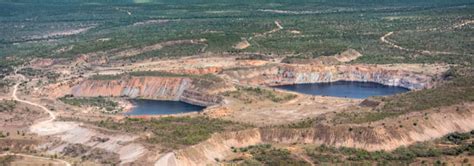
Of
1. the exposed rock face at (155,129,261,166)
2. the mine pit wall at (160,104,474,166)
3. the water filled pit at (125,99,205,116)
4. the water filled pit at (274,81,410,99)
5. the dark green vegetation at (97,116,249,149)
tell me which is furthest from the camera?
the water filled pit at (274,81,410,99)

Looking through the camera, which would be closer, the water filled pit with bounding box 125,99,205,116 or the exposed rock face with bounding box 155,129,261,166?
the exposed rock face with bounding box 155,129,261,166

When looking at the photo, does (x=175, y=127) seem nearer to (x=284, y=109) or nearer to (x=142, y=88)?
(x=284, y=109)

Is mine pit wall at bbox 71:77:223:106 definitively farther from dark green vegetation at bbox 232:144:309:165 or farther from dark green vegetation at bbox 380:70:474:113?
dark green vegetation at bbox 232:144:309:165

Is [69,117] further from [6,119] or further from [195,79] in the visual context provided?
[195,79]

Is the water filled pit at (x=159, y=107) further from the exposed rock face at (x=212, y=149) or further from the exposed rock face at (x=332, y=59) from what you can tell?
the exposed rock face at (x=332, y=59)

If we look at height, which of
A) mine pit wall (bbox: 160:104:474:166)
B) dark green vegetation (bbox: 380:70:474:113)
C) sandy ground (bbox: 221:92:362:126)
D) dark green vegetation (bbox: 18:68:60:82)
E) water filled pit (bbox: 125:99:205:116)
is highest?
dark green vegetation (bbox: 380:70:474:113)

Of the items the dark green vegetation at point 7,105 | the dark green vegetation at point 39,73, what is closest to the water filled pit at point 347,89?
the dark green vegetation at point 39,73

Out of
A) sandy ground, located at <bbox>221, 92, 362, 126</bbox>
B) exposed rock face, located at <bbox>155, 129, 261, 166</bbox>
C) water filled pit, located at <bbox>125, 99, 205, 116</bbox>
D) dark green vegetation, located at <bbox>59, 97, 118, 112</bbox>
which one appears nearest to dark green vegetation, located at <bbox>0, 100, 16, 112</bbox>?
dark green vegetation, located at <bbox>59, 97, 118, 112</bbox>
